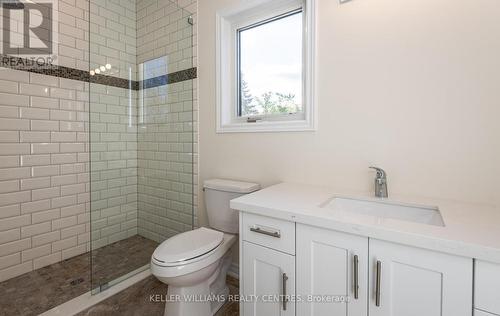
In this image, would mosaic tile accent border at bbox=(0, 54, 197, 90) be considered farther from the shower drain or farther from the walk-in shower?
the shower drain

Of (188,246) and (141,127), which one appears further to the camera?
(141,127)

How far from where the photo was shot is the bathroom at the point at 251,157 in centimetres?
92

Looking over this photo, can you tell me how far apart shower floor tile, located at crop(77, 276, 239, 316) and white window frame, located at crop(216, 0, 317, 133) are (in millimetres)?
1208

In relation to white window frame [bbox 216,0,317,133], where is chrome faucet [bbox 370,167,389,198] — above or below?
below

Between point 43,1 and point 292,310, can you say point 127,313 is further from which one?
point 43,1

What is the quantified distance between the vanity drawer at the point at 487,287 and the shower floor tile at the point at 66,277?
2.03 m

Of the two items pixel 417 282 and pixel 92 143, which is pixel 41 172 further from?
pixel 417 282

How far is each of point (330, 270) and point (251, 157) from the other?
985 mm

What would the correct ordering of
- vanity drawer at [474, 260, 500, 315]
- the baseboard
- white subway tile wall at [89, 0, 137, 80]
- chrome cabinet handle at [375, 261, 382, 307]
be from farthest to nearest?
1. white subway tile wall at [89, 0, 137, 80]
2. the baseboard
3. chrome cabinet handle at [375, 261, 382, 307]
4. vanity drawer at [474, 260, 500, 315]

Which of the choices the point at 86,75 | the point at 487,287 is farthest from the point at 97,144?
the point at 487,287

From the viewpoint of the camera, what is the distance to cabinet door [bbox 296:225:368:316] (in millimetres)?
884

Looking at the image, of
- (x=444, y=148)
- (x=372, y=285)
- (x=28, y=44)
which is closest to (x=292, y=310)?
(x=372, y=285)

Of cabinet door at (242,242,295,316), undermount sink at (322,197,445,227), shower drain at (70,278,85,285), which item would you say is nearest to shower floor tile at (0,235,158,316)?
shower drain at (70,278,85,285)

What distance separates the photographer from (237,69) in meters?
1.96
